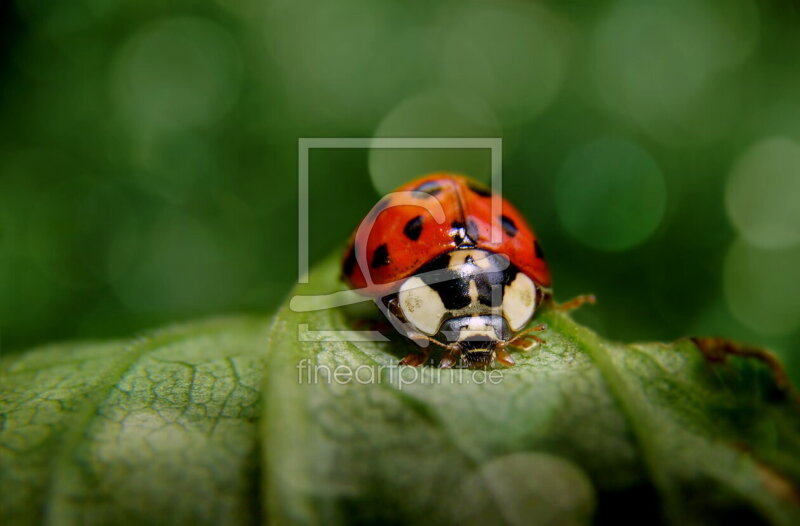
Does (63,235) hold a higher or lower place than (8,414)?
higher

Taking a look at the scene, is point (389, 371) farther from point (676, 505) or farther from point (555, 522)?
point (676, 505)

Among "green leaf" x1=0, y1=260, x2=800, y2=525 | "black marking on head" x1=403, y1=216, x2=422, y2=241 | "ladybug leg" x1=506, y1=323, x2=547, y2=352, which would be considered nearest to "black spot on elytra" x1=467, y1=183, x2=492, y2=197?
"black marking on head" x1=403, y1=216, x2=422, y2=241

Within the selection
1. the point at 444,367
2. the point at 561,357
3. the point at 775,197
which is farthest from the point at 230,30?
the point at 775,197

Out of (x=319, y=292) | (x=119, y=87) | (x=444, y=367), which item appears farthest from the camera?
(x=119, y=87)

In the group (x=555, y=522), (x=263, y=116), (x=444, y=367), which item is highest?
(x=263, y=116)

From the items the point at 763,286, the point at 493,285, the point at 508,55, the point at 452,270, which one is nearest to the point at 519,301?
the point at 493,285

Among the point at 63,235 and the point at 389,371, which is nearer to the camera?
the point at 389,371
